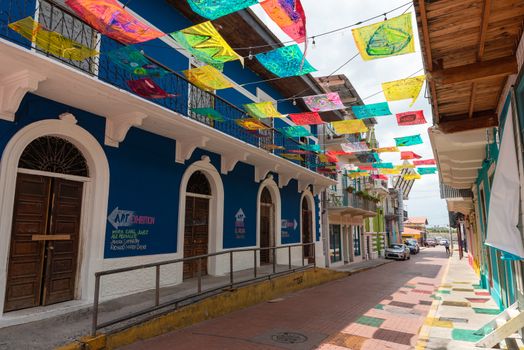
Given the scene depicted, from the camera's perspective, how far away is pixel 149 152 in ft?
25.9

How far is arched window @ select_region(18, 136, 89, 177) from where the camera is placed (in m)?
5.84

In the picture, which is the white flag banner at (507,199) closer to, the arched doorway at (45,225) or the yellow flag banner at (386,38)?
the yellow flag banner at (386,38)

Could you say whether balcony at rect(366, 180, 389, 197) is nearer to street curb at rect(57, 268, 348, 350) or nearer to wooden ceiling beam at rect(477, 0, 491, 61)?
street curb at rect(57, 268, 348, 350)

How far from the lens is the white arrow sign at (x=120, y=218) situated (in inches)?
270

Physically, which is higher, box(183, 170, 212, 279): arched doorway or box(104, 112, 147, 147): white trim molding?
box(104, 112, 147, 147): white trim molding

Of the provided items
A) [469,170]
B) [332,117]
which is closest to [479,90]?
[469,170]

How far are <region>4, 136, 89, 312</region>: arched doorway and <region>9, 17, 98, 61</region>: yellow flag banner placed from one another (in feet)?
5.02

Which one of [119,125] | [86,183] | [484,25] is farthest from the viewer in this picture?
[119,125]

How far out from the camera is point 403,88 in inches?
256

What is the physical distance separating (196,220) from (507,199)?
724 centimetres

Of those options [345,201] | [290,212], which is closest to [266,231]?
[290,212]

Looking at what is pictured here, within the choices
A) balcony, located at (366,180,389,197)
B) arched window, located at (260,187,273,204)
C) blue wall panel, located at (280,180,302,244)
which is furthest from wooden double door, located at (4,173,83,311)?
balcony, located at (366,180,389,197)

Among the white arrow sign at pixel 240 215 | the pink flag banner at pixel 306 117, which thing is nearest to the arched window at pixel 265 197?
the white arrow sign at pixel 240 215

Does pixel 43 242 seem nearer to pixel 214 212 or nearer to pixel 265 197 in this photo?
pixel 214 212
